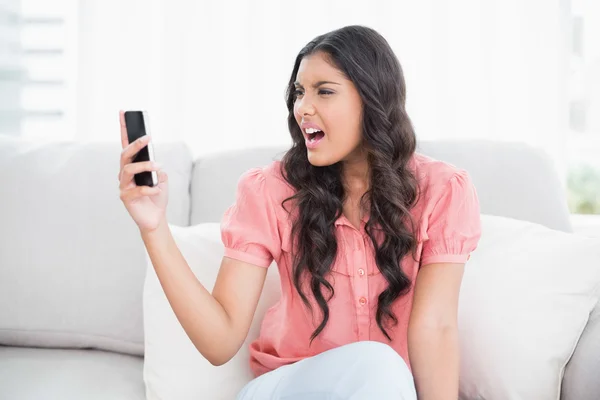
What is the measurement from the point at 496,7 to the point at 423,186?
4.18 ft

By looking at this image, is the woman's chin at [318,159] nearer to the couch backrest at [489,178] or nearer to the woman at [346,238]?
the woman at [346,238]

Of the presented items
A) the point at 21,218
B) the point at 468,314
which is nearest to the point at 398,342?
the point at 468,314

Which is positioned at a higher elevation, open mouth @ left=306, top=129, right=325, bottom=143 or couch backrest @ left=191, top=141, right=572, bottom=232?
open mouth @ left=306, top=129, right=325, bottom=143

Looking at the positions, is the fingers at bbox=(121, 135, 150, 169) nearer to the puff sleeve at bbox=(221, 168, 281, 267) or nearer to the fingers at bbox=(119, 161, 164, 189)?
the fingers at bbox=(119, 161, 164, 189)

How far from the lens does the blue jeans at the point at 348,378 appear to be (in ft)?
3.67

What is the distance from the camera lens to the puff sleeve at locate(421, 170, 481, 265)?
1364 mm

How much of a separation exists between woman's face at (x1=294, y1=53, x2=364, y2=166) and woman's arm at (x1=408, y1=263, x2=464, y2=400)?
32cm

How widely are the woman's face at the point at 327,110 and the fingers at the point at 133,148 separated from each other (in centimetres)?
38

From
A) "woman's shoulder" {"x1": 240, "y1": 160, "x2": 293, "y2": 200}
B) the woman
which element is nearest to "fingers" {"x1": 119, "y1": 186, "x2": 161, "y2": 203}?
the woman

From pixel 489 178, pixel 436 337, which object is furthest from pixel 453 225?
pixel 489 178

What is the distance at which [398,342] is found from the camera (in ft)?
4.74

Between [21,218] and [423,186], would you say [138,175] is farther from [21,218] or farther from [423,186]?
[21,218]

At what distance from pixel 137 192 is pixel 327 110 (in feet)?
1.44

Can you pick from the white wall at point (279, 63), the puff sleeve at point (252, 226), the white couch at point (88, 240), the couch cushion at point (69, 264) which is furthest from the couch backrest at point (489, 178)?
the white wall at point (279, 63)
